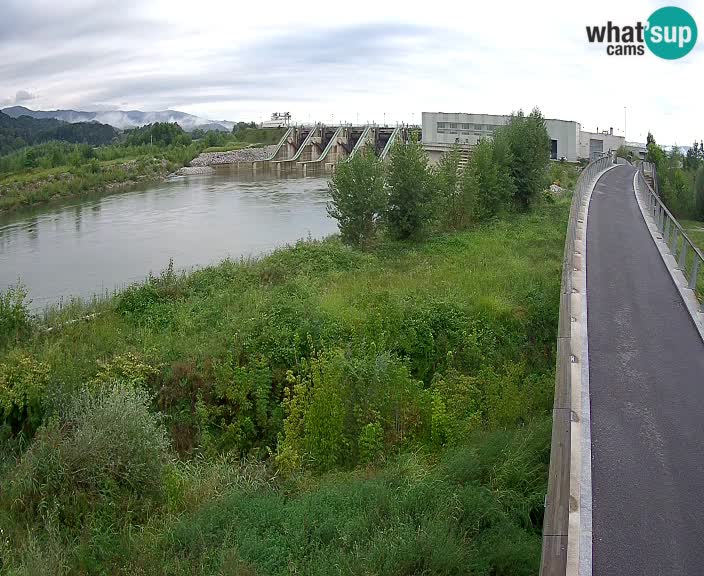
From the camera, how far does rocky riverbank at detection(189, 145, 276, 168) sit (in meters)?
73.6

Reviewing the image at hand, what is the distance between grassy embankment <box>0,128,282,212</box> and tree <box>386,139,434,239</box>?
31.0 metres

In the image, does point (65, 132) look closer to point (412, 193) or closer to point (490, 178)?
point (490, 178)

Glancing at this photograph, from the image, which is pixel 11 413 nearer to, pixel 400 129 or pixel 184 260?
pixel 184 260

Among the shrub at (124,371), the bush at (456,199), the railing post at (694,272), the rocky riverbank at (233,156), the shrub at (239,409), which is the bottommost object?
the shrub at (239,409)

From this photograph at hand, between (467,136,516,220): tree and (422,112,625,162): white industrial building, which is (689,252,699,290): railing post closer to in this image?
(467,136,516,220): tree

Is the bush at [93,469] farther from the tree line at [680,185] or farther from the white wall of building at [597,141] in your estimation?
the white wall of building at [597,141]

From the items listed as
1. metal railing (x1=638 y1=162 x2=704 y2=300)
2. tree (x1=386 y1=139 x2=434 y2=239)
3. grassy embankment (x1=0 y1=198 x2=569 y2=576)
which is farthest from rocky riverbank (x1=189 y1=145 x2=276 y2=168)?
grassy embankment (x1=0 y1=198 x2=569 y2=576)

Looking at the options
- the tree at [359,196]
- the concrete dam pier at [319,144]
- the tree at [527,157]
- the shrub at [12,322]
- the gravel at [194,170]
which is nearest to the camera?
the shrub at [12,322]

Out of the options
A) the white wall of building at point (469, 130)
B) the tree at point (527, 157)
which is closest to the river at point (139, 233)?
the tree at point (527, 157)

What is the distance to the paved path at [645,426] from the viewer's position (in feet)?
17.3

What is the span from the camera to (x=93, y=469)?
7.36 meters

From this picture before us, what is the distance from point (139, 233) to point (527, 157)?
60.9 feet

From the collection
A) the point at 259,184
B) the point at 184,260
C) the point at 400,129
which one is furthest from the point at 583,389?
the point at 400,129

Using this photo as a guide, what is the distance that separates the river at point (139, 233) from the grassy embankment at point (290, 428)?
335 inches
